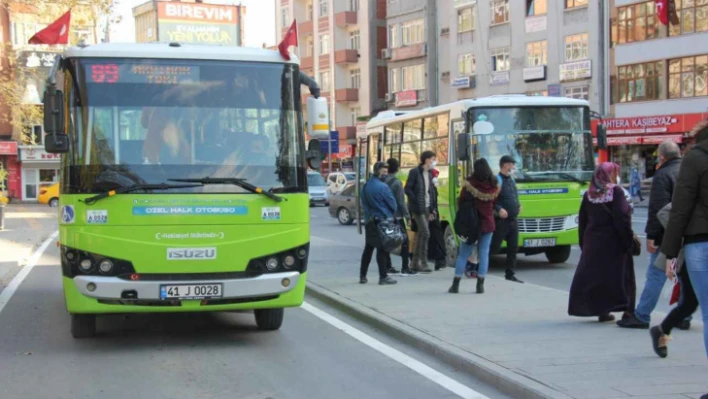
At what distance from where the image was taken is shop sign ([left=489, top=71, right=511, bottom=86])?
2015 inches

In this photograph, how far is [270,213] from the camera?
849 centimetres

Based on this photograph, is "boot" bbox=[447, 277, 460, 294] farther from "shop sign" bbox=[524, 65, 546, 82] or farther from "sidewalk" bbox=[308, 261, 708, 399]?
"shop sign" bbox=[524, 65, 546, 82]

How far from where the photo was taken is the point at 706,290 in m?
5.92

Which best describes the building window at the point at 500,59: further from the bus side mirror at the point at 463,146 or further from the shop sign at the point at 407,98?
the bus side mirror at the point at 463,146

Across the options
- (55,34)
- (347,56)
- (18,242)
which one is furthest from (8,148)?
(55,34)

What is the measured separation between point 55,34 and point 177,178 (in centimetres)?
764

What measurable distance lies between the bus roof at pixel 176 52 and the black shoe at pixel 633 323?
4.13m

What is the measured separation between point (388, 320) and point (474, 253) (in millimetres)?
4804

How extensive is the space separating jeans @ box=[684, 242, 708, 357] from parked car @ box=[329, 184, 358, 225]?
2417 cm

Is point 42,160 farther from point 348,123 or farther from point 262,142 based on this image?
point 262,142

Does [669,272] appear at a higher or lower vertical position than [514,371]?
higher

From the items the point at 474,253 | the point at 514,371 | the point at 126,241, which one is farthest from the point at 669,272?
the point at 474,253

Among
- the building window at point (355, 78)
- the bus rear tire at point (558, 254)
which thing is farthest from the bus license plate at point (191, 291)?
the building window at point (355, 78)

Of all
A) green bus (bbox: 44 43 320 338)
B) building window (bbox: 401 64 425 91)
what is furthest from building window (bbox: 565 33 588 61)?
green bus (bbox: 44 43 320 338)
